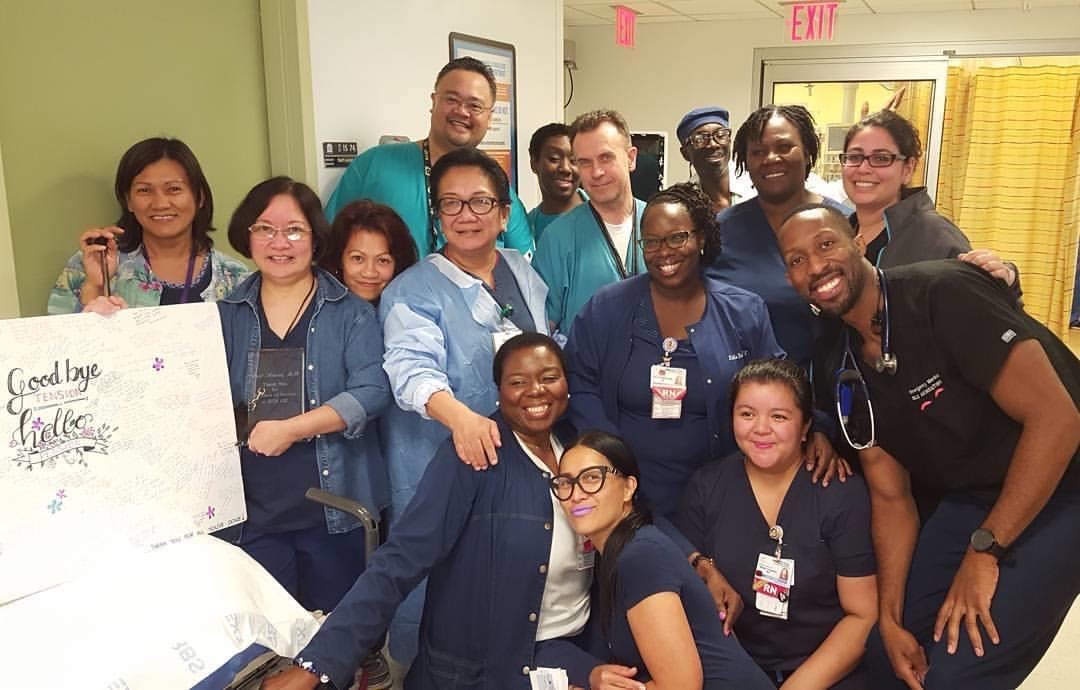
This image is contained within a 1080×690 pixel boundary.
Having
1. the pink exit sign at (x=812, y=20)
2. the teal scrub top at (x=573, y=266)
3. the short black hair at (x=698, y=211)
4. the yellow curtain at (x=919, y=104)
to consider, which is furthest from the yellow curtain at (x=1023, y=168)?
the short black hair at (x=698, y=211)

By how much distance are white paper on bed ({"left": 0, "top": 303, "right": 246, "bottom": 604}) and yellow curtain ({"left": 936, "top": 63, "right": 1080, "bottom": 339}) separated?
6014 millimetres

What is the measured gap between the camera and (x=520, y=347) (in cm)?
189

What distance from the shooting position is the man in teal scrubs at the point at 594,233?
2.53 meters

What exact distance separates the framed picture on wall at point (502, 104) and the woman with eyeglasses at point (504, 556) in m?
2.23

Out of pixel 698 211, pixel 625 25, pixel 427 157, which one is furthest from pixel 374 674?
pixel 625 25

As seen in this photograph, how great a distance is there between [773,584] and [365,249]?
1.35 meters

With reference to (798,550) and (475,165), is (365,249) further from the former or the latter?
(798,550)

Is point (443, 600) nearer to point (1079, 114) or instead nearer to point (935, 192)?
point (935, 192)

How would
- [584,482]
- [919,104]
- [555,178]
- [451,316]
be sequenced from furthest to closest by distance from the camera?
[919,104], [555,178], [451,316], [584,482]

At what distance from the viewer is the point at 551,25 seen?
4527mm

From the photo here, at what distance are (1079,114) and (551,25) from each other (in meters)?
4.10

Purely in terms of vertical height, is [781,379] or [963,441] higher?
[781,379]

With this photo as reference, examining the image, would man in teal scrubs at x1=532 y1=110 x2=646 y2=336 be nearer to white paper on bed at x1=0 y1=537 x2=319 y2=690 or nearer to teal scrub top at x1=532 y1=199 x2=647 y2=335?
teal scrub top at x1=532 y1=199 x2=647 y2=335

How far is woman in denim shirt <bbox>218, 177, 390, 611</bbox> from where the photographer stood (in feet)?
6.22
